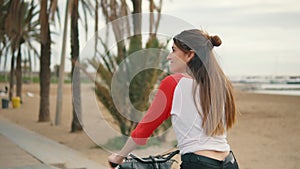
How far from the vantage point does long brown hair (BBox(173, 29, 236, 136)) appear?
2.20 meters

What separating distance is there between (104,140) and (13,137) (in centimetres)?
1212

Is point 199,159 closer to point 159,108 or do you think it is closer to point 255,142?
point 159,108

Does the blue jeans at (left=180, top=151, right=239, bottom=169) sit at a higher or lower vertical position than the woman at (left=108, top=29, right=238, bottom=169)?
lower

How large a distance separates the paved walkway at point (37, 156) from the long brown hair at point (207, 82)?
6.72m

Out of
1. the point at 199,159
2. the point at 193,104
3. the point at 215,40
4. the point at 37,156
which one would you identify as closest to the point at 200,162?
the point at 199,159

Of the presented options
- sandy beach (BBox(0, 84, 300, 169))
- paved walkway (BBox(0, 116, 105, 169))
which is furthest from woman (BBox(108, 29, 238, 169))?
paved walkway (BBox(0, 116, 105, 169))

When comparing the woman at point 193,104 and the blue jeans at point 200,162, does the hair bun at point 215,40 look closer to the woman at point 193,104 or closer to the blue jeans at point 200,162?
the woman at point 193,104

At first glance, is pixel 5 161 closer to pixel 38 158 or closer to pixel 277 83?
pixel 38 158

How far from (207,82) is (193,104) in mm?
117

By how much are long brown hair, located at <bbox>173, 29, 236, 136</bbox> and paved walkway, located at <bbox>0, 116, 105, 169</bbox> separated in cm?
672

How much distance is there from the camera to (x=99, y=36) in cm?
261

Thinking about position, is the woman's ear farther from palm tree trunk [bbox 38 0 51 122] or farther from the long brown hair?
palm tree trunk [bbox 38 0 51 122]

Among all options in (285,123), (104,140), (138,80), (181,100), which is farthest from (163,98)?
(285,123)

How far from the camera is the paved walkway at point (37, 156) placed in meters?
8.89
